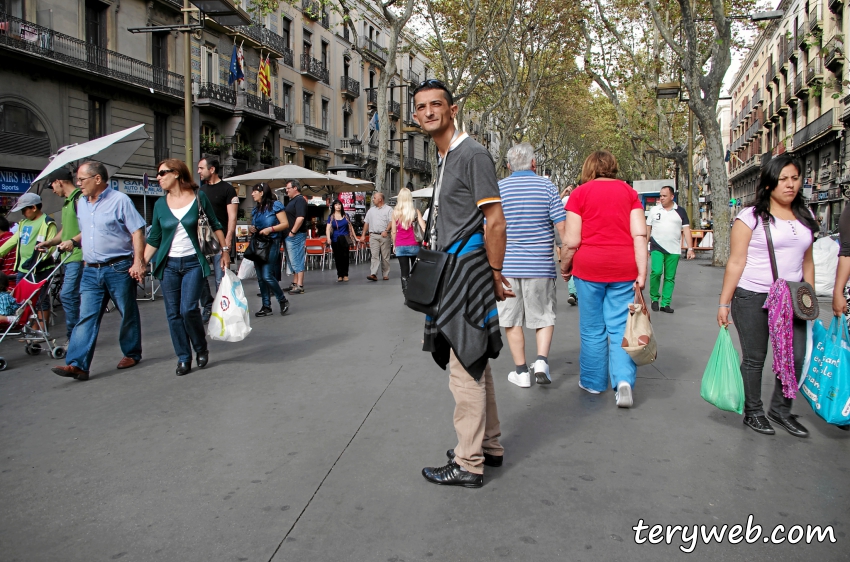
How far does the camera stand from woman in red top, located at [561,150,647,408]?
4887mm

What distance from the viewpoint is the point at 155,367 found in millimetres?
6133

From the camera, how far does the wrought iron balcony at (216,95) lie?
29.0m

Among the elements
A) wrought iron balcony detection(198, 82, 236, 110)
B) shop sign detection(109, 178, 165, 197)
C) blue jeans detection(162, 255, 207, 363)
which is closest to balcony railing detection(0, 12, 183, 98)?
wrought iron balcony detection(198, 82, 236, 110)

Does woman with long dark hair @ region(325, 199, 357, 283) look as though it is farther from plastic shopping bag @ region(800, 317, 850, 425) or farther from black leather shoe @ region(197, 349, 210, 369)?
plastic shopping bag @ region(800, 317, 850, 425)

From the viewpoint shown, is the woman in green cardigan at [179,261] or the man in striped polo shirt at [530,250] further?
the woman in green cardigan at [179,261]

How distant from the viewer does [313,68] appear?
38.8 meters

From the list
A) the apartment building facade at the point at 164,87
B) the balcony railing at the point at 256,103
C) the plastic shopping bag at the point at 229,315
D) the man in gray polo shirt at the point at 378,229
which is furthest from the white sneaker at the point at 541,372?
the balcony railing at the point at 256,103

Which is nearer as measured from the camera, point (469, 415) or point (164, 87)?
point (469, 415)

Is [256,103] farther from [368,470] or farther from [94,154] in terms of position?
[368,470]

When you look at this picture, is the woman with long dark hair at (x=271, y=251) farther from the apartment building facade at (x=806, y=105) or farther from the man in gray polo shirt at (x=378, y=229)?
the apartment building facade at (x=806, y=105)

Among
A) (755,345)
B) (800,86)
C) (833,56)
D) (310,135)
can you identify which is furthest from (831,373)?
(800,86)

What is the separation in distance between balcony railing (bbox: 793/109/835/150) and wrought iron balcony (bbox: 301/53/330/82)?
26.4 metres

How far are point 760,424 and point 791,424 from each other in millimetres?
191

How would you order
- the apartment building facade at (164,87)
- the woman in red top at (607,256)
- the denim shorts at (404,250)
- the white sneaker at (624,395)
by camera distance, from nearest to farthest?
the white sneaker at (624,395) → the woman in red top at (607,256) → the denim shorts at (404,250) → the apartment building facade at (164,87)
